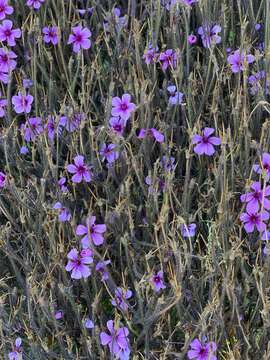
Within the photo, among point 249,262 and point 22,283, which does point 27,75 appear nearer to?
point 22,283

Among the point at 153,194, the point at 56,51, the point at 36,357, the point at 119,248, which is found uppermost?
the point at 56,51

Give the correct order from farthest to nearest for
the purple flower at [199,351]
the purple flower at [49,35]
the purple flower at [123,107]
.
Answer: the purple flower at [49,35] < the purple flower at [123,107] < the purple flower at [199,351]

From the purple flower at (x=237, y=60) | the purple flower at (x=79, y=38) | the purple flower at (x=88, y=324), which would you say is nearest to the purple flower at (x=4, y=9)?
the purple flower at (x=79, y=38)

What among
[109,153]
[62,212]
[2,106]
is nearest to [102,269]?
[62,212]

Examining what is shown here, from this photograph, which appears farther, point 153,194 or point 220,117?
point 220,117

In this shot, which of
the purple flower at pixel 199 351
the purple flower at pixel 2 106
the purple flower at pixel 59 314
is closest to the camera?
the purple flower at pixel 199 351

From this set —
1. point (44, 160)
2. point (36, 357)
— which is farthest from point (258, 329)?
point (44, 160)

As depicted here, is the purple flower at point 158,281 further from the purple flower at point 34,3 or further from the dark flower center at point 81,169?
the purple flower at point 34,3

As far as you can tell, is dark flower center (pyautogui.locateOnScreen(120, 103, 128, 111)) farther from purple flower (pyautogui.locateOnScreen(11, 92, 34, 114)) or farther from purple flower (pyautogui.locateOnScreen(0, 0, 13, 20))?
purple flower (pyautogui.locateOnScreen(0, 0, 13, 20))
